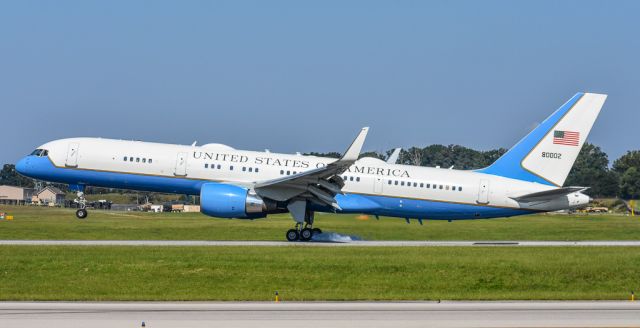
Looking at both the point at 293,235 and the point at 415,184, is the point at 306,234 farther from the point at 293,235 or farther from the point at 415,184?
the point at 415,184

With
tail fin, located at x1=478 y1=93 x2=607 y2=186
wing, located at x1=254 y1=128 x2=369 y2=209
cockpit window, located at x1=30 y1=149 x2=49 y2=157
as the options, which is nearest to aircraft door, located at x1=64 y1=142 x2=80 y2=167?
cockpit window, located at x1=30 y1=149 x2=49 y2=157

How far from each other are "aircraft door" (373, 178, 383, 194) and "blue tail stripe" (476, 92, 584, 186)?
5.64 meters

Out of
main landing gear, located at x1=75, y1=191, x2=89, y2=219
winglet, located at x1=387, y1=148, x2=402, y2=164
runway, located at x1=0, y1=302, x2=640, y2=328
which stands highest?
winglet, located at x1=387, y1=148, x2=402, y2=164

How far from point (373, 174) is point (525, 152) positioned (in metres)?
7.33

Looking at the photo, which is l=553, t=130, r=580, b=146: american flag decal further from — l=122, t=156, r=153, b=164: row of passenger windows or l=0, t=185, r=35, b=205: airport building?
l=0, t=185, r=35, b=205: airport building

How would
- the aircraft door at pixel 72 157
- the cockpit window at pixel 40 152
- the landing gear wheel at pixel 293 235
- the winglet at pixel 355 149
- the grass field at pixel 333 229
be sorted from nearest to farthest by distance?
the winglet at pixel 355 149 → the landing gear wheel at pixel 293 235 → the aircraft door at pixel 72 157 → the cockpit window at pixel 40 152 → the grass field at pixel 333 229

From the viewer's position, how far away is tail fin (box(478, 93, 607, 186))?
43.1 m

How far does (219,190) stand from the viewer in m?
40.1

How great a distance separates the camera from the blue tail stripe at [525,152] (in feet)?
142

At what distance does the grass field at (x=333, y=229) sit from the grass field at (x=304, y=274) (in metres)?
12.6

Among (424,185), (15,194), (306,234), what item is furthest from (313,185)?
(15,194)

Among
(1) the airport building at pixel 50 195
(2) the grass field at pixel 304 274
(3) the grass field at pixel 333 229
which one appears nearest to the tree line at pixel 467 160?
(1) the airport building at pixel 50 195

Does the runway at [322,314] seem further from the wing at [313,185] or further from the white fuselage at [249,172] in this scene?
the white fuselage at [249,172]

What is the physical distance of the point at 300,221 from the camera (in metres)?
41.6
